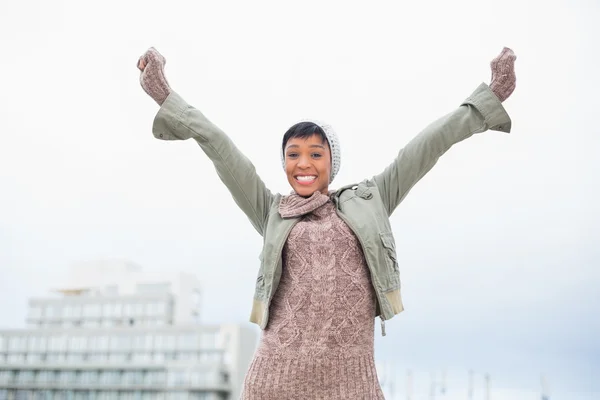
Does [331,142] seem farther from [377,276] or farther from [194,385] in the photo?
[194,385]

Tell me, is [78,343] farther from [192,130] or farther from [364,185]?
[364,185]

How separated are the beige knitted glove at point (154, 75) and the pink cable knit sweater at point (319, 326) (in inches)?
29.1

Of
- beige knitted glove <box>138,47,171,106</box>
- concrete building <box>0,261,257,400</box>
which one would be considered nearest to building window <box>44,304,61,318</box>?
concrete building <box>0,261,257,400</box>

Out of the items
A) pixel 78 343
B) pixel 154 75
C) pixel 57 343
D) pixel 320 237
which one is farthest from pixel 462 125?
pixel 57 343

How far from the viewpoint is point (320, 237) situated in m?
2.53

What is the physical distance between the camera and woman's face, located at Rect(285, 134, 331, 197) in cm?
262

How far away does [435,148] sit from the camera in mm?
2658

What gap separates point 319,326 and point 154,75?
118cm

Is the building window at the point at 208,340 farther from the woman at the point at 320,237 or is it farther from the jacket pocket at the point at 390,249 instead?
the jacket pocket at the point at 390,249

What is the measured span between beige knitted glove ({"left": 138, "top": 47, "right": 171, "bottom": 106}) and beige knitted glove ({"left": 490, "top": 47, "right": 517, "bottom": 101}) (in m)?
1.33

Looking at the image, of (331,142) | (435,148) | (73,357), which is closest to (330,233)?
(331,142)

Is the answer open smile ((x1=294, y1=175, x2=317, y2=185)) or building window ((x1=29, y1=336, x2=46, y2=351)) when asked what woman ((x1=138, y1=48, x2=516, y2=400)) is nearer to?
open smile ((x1=294, y1=175, x2=317, y2=185))

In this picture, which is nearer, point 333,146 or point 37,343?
point 333,146

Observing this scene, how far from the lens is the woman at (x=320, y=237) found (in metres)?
2.43
